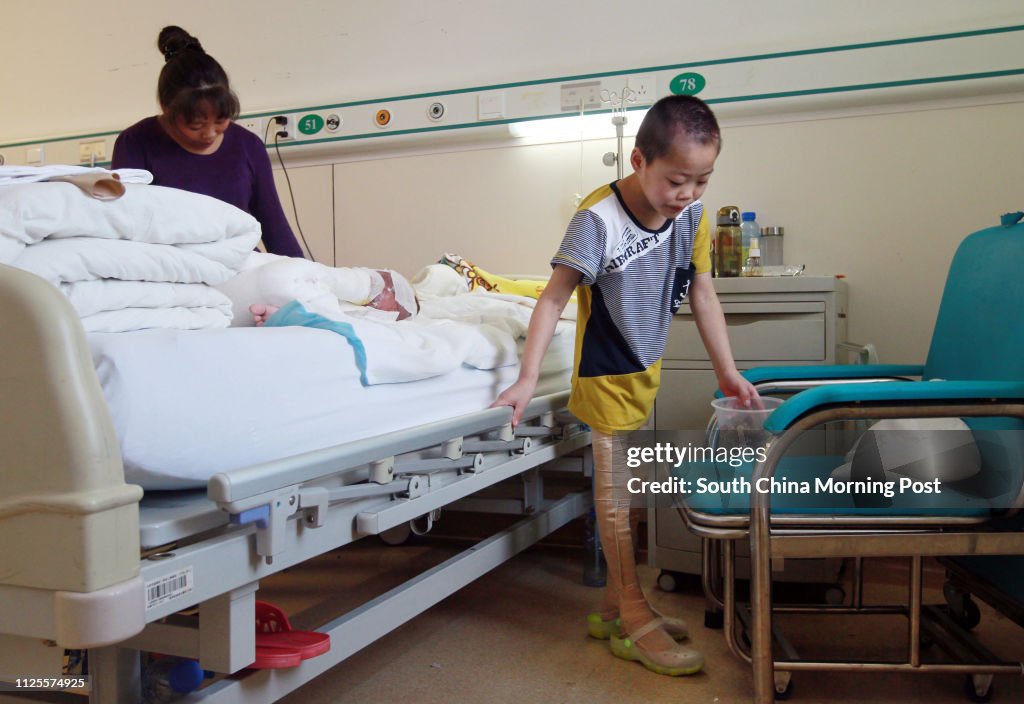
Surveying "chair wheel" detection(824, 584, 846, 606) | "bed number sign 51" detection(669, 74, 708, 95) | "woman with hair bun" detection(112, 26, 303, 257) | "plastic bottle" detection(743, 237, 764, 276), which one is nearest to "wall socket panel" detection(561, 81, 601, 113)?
"bed number sign 51" detection(669, 74, 708, 95)

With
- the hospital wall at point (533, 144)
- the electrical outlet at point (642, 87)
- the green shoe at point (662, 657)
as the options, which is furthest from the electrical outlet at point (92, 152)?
the green shoe at point (662, 657)

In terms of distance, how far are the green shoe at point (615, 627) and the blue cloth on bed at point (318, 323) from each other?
0.97 metres

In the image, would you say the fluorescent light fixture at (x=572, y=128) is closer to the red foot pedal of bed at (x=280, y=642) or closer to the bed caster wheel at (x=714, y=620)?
the bed caster wheel at (x=714, y=620)

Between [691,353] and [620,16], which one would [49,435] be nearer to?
[691,353]

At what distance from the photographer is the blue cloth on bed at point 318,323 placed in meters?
1.42

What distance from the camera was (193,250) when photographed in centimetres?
137

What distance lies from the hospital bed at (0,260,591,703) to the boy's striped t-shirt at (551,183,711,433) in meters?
0.45

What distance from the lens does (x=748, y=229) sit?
9.75ft

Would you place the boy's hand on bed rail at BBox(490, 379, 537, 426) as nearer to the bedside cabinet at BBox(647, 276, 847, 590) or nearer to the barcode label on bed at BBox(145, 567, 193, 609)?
the bedside cabinet at BBox(647, 276, 847, 590)

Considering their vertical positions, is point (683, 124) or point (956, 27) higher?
point (956, 27)

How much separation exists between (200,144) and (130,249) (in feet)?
4.24

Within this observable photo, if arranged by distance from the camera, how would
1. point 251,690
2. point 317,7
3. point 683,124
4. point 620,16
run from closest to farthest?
point 251,690 → point 683,124 → point 620,16 → point 317,7

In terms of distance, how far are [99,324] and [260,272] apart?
450 mm

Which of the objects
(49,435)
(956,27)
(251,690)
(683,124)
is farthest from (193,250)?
(956,27)
